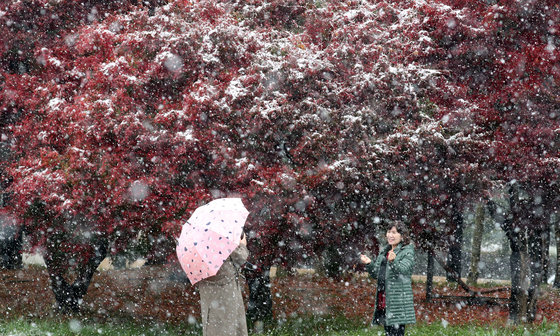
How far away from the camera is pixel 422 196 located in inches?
333

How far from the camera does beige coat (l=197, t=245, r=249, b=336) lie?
4.86 m

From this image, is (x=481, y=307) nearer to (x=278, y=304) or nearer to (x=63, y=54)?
(x=278, y=304)

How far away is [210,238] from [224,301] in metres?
0.60

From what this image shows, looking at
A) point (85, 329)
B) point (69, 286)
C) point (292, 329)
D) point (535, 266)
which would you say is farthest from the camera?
point (69, 286)

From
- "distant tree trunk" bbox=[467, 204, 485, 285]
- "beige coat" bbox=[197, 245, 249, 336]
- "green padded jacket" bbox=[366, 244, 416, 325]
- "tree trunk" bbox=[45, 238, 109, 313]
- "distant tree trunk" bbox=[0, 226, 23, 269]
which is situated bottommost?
"distant tree trunk" bbox=[467, 204, 485, 285]

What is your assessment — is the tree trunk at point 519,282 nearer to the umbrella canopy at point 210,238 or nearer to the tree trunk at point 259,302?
→ the tree trunk at point 259,302

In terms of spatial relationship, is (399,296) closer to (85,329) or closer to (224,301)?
(224,301)

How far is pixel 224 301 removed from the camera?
486 centimetres

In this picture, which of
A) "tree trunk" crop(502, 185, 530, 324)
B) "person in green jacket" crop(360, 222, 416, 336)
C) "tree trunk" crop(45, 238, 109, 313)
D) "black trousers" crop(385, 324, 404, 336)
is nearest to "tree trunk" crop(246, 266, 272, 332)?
"tree trunk" crop(45, 238, 109, 313)

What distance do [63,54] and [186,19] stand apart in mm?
3024

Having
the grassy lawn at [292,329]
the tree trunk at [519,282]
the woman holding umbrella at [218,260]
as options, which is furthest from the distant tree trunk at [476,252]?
the woman holding umbrella at [218,260]

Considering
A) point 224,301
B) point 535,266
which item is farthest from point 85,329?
point 535,266

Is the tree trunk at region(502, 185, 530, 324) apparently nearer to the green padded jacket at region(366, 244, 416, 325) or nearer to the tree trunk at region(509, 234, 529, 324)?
the tree trunk at region(509, 234, 529, 324)

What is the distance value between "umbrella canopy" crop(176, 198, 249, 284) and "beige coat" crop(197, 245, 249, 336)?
0.58ft
